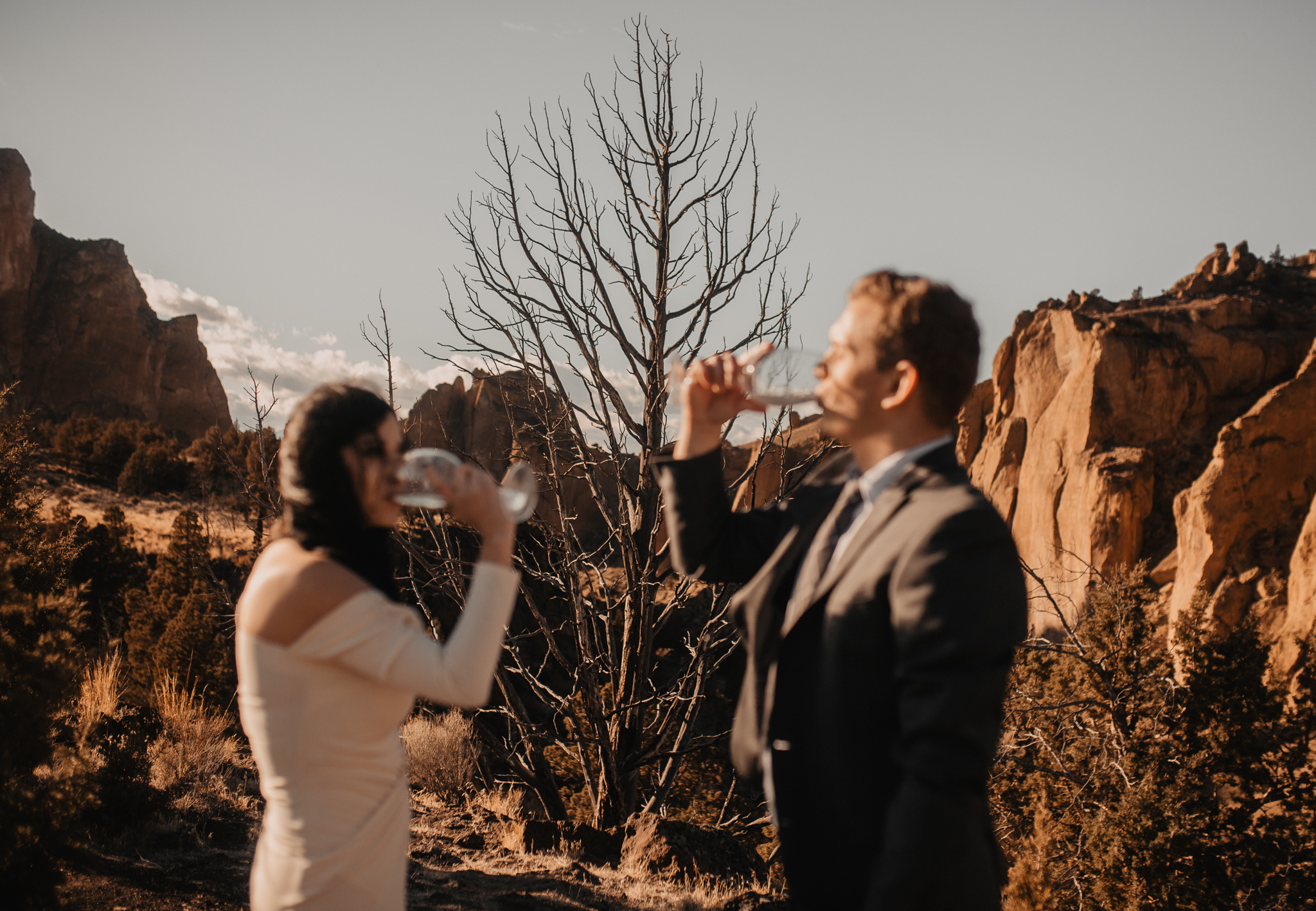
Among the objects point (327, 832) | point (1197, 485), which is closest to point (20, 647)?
point (327, 832)

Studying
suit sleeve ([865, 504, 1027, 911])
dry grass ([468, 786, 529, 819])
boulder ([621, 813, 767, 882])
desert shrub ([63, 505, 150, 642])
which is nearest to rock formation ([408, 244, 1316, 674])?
desert shrub ([63, 505, 150, 642])

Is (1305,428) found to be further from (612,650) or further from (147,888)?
(147,888)

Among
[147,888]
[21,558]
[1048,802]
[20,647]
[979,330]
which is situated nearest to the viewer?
[979,330]

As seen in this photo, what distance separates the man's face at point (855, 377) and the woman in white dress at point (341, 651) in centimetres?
69

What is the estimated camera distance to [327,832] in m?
1.46

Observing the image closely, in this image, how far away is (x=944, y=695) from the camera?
119 centimetres

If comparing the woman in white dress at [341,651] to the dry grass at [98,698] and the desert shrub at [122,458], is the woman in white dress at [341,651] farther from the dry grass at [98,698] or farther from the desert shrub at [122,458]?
the desert shrub at [122,458]

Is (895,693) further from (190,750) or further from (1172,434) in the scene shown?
(1172,434)

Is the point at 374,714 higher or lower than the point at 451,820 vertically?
higher

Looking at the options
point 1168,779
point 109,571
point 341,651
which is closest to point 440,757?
point 341,651

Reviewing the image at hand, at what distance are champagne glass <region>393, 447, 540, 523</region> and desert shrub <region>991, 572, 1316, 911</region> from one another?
10691 mm

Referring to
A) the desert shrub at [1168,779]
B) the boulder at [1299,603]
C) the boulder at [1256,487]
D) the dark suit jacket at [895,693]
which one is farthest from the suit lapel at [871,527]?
the boulder at [1256,487]

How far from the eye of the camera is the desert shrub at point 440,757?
23.1ft

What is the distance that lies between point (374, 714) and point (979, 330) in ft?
4.47
